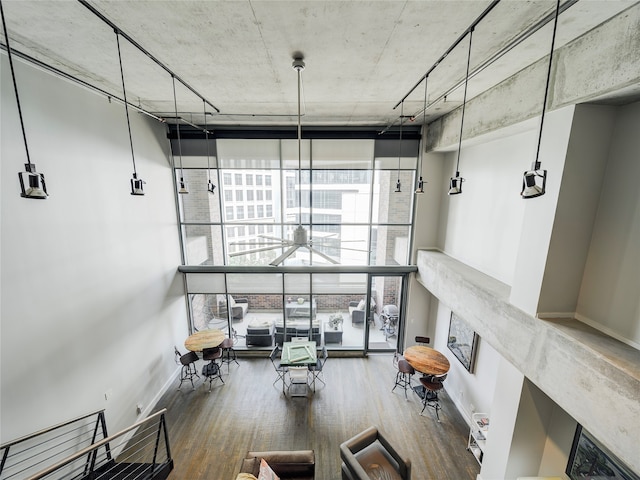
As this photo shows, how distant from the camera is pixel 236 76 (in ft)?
11.3

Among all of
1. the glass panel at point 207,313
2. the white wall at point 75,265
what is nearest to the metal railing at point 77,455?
the white wall at point 75,265

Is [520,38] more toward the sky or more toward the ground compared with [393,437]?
more toward the sky

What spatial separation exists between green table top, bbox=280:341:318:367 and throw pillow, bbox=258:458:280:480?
217 cm

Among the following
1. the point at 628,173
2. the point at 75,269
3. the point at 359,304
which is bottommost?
the point at 359,304

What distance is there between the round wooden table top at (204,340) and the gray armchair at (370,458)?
3530 mm

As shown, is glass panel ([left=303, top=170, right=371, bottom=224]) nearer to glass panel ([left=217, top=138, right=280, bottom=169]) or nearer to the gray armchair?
glass panel ([left=217, top=138, right=280, bottom=169])

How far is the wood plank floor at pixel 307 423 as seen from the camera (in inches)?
163

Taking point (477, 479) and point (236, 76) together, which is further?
point (477, 479)

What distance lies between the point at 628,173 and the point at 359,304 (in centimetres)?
535

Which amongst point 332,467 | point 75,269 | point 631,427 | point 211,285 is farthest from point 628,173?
point 211,285

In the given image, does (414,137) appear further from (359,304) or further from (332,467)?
(332,467)

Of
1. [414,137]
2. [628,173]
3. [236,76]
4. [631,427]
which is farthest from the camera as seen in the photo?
[414,137]

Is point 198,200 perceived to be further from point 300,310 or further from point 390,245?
point 390,245

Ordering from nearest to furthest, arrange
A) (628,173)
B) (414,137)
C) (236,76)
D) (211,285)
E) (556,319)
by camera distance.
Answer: (628,173), (556,319), (236,76), (414,137), (211,285)
